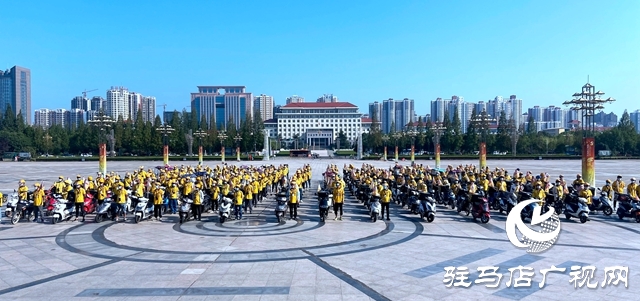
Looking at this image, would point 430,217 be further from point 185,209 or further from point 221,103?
point 221,103

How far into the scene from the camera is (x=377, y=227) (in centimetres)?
1217

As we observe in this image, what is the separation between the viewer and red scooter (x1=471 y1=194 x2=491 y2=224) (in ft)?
41.9

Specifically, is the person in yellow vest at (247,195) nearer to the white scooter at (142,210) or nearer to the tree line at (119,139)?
the white scooter at (142,210)

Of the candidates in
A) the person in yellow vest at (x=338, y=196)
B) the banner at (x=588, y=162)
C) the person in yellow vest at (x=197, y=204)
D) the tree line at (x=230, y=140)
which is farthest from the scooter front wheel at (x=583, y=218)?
the tree line at (x=230, y=140)

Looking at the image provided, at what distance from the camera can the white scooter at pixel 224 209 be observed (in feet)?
42.0

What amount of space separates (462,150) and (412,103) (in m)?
110

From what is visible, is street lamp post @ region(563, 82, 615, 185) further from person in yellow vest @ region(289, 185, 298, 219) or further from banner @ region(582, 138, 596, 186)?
person in yellow vest @ region(289, 185, 298, 219)

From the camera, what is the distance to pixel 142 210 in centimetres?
1311

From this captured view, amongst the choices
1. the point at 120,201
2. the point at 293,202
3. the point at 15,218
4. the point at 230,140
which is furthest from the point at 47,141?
the point at 293,202

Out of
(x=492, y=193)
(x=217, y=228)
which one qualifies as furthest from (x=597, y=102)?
(x=217, y=228)

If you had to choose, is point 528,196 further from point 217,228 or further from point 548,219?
point 217,228

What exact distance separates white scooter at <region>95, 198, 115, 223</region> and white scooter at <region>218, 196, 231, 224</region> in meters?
3.19

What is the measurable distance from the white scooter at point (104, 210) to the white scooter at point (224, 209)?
3.19m

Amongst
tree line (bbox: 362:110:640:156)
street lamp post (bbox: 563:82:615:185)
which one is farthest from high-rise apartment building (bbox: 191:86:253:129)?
street lamp post (bbox: 563:82:615:185)
